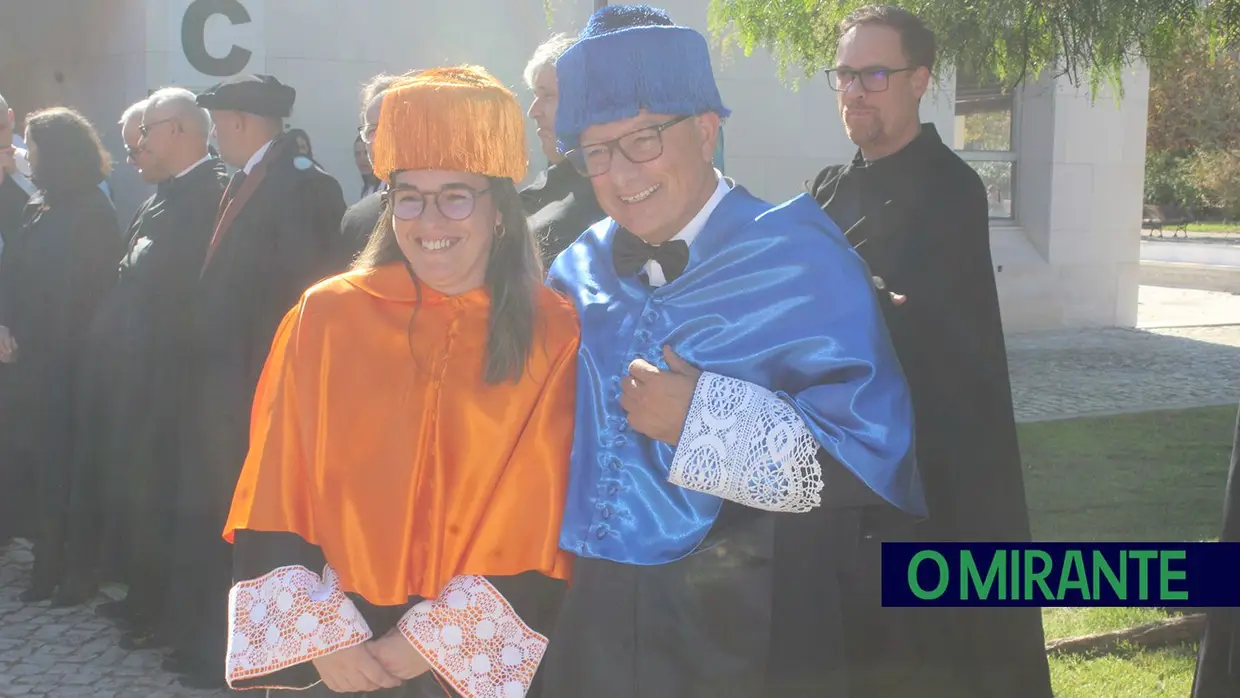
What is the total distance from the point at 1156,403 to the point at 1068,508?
3906 mm

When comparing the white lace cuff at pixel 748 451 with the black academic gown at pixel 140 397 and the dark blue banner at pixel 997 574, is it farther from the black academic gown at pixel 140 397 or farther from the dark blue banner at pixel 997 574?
the black academic gown at pixel 140 397

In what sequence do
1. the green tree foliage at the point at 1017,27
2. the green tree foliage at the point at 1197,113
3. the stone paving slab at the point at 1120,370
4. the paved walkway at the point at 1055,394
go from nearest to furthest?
1. the paved walkway at the point at 1055,394
2. the green tree foliage at the point at 1017,27
3. the stone paving slab at the point at 1120,370
4. the green tree foliage at the point at 1197,113

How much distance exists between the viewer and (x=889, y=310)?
2977 mm

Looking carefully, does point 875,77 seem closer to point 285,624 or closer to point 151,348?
point 285,624

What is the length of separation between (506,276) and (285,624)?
777mm

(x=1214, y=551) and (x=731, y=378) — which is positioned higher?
(x=731, y=378)

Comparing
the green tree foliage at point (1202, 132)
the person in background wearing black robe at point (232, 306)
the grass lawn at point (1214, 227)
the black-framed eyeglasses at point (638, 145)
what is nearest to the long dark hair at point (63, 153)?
the person in background wearing black robe at point (232, 306)

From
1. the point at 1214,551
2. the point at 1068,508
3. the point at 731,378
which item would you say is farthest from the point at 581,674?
the point at 1068,508

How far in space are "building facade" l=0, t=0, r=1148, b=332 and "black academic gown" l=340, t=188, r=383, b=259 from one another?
2.52 meters

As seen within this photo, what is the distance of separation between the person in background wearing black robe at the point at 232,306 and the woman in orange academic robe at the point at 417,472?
202 centimetres

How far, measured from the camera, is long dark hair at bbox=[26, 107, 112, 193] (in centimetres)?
543

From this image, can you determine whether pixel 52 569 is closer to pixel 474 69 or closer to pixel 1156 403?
pixel 474 69

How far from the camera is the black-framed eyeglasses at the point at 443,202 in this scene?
7.43 feet

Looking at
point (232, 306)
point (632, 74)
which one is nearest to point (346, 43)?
point (232, 306)
